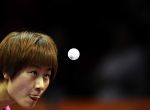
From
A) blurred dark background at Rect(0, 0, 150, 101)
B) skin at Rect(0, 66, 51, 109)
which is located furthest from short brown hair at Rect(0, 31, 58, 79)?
blurred dark background at Rect(0, 0, 150, 101)

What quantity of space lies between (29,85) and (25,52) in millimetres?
117

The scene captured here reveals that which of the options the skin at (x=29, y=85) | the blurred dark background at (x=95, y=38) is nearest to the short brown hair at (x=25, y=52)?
the skin at (x=29, y=85)

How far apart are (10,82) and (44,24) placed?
188cm

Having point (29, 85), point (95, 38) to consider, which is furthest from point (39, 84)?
point (95, 38)

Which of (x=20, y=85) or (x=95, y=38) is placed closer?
(x=20, y=85)

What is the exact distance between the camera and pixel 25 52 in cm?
192

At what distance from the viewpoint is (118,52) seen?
365 cm

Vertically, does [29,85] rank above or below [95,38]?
below

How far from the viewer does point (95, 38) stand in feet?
12.7

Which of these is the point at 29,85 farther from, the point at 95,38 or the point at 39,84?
the point at 95,38

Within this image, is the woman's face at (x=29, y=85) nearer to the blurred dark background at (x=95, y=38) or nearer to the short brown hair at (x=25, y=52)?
the short brown hair at (x=25, y=52)

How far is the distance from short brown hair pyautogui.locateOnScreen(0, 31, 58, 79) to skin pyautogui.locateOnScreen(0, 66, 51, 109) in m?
0.02

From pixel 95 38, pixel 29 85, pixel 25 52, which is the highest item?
pixel 95 38

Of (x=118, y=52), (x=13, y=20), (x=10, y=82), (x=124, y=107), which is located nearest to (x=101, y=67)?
(x=118, y=52)
